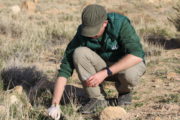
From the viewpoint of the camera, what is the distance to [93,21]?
388 centimetres

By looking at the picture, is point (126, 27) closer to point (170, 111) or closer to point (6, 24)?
point (170, 111)

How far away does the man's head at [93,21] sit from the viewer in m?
3.88

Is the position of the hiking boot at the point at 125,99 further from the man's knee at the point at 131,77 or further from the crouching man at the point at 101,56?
the man's knee at the point at 131,77

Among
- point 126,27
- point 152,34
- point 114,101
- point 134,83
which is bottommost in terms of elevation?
point 152,34

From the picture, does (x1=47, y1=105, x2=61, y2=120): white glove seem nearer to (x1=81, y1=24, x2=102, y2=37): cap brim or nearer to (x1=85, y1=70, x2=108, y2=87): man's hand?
(x1=85, y1=70, x2=108, y2=87): man's hand

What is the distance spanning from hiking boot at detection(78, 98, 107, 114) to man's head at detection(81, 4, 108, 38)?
86 centimetres

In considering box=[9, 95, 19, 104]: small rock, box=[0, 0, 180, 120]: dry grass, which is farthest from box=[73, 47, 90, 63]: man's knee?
box=[9, 95, 19, 104]: small rock

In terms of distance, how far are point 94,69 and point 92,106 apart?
412 mm

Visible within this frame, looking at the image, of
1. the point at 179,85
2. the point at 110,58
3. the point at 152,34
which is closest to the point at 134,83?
the point at 110,58

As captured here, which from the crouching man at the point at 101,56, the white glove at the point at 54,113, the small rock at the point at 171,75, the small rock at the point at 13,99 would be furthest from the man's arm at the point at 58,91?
the small rock at the point at 171,75

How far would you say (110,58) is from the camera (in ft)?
14.5

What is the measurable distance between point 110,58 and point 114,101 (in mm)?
578

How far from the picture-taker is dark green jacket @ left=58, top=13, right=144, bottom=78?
13.2 feet

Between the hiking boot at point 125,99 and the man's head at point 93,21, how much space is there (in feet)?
3.04
